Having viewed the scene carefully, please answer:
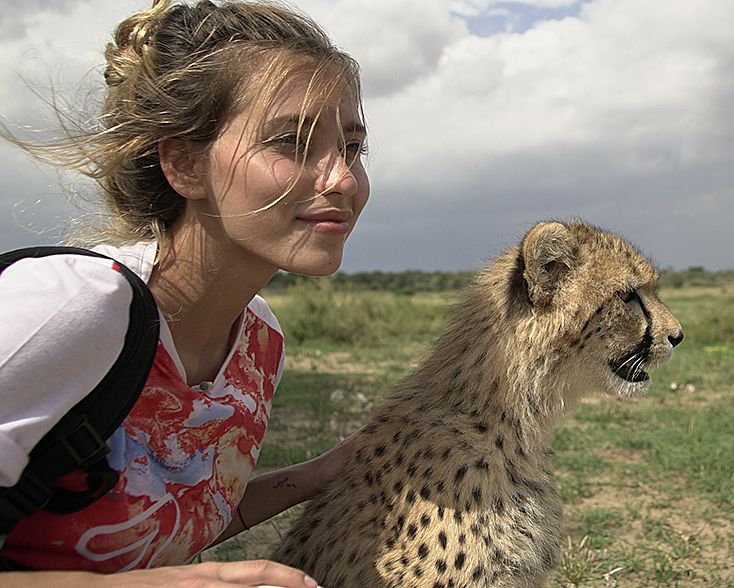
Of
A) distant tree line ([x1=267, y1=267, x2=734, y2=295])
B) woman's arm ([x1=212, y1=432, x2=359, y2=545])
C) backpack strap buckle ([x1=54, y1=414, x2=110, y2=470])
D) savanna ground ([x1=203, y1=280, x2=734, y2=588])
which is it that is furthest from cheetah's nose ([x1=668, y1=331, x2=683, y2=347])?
distant tree line ([x1=267, y1=267, x2=734, y2=295])

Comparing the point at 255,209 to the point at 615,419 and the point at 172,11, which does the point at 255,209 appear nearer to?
the point at 172,11

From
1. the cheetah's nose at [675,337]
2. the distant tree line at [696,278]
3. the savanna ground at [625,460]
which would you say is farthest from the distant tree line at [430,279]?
the cheetah's nose at [675,337]

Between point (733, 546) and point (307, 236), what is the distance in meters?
2.47

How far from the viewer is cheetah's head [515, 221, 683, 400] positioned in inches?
78.4

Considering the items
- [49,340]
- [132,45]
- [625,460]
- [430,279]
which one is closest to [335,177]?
[132,45]

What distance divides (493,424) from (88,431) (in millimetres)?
1130

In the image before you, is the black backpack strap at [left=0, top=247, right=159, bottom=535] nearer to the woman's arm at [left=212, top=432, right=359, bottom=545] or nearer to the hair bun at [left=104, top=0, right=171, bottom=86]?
the hair bun at [left=104, top=0, right=171, bottom=86]

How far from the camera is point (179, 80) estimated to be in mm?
1483

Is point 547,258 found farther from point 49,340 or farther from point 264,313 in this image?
point 49,340

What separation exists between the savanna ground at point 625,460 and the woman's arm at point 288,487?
0.71m

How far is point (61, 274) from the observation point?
121 cm

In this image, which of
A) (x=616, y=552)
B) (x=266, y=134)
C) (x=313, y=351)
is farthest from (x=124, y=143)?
(x=313, y=351)

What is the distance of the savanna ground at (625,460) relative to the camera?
259 cm

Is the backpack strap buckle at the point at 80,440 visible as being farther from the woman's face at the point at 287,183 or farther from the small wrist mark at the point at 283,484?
the small wrist mark at the point at 283,484
